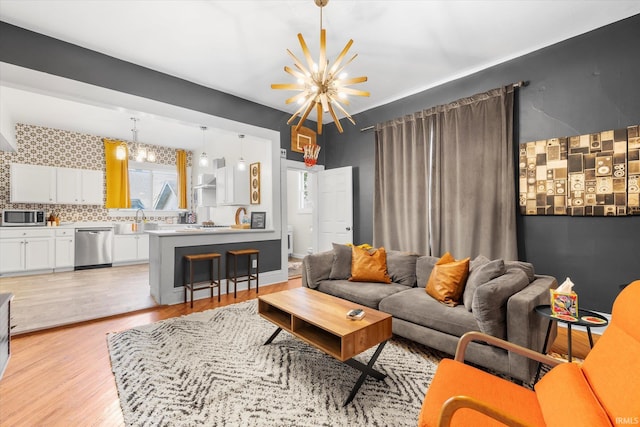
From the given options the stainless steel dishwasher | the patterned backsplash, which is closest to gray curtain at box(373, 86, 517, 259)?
the stainless steel dishwasher

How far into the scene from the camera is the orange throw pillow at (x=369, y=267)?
3.23 metres

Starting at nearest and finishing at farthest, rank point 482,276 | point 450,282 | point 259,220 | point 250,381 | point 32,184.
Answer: point 250,381 → point 482,276 → point 450,282 → point 259,220 → point 32,184

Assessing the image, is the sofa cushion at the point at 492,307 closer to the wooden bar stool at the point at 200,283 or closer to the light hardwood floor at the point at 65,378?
the light hardwood floor at the point at 65,378

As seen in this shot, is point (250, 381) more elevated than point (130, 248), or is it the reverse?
point (130, 248)

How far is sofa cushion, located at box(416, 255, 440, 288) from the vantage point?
3.03 m

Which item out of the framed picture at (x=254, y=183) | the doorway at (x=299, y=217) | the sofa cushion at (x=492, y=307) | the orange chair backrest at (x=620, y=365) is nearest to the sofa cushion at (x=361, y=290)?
the sofa cushion at (x=492, y=307)

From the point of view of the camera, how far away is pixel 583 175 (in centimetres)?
295

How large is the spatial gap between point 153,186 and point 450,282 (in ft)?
25.1

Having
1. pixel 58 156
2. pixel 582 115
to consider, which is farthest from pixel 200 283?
pixel 582 115

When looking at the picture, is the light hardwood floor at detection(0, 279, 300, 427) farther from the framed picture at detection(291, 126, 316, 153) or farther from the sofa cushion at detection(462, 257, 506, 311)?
the framed picture at detection(291, 126, 316, 153)

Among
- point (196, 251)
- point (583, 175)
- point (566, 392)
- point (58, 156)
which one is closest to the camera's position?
point (566, 392)

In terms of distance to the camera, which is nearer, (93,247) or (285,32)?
(285,32)

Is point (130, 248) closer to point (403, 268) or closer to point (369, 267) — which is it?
point (369, 267)

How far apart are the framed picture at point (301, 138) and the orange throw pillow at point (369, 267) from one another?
2.71 meters
